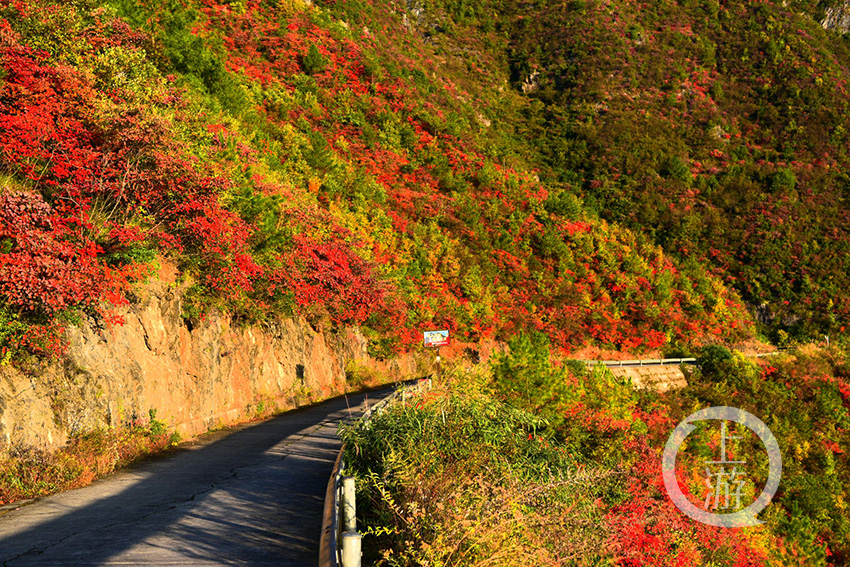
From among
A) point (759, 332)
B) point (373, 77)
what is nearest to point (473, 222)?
point (373, 77)

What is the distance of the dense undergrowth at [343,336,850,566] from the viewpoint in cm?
682

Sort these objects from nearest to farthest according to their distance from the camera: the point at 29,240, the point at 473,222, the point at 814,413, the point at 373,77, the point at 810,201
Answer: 1. the point at 29,240
2. the point at 814,413
3. the point at 473,222
4. the point at 373,77
5. the point at 810,201

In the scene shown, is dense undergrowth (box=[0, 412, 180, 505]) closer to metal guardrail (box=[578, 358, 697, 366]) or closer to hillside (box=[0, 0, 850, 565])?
hillside (box=[0, 0, 850, 565])

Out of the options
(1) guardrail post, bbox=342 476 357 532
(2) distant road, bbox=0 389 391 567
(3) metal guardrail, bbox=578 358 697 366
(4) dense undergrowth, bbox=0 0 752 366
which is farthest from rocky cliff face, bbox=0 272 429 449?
(3) metal guardrail, bbox=578 358 697 366

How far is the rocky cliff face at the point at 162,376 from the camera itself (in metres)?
10.6

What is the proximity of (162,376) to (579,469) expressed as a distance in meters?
9.42

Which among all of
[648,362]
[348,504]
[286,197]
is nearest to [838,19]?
[648,362]

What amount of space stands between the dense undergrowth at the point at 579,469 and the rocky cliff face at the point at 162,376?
5395mm

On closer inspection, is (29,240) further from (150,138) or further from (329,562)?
(329,562)

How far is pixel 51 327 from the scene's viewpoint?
10695mm

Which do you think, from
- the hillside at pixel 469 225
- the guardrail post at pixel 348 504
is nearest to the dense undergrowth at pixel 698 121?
the hillside at pixel 469 225

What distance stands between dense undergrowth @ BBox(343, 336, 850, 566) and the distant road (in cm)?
109

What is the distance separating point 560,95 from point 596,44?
10103 mm

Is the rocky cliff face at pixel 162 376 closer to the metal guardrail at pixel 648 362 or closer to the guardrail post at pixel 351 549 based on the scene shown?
the guardrail post at pixel 351 549
